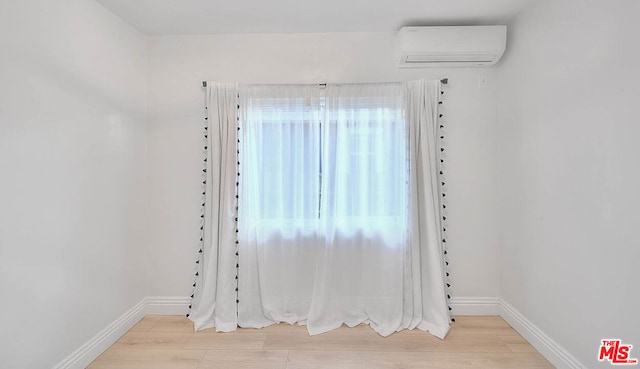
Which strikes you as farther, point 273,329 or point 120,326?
Result: point 273,329

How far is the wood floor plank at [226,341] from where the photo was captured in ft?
7.63

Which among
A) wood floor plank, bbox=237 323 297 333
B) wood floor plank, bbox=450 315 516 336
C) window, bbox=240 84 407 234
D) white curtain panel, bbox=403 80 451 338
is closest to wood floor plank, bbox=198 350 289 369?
wood floor plank, bbox=237 323 297 333

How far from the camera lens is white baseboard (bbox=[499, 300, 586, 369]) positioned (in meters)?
1.95

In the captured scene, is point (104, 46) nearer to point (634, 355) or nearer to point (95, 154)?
point (95, 154)

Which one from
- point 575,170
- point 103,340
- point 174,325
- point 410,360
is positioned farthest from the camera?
point 174,325

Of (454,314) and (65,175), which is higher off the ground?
(65,175)

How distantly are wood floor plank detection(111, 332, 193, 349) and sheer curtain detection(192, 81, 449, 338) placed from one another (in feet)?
0.77

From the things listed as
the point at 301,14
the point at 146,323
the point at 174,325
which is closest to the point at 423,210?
the point at 301,14

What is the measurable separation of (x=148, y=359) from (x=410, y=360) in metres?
1.81

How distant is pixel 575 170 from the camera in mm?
1879

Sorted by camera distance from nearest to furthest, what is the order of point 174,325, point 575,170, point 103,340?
point 575,170 → point 103,340 → point 174,325

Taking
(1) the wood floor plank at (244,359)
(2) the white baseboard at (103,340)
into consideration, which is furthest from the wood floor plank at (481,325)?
(2) the white baseboard at (103,340)

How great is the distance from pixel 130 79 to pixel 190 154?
0.76 meters

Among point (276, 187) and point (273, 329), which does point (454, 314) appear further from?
point (276, 187)
